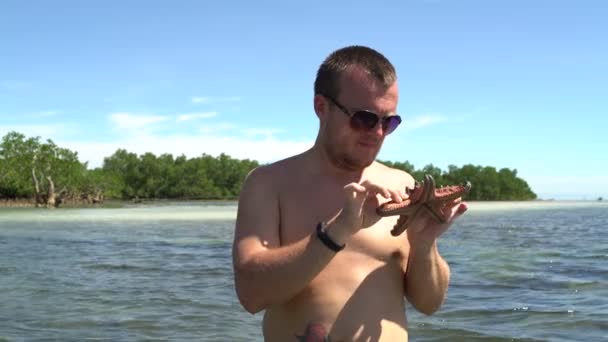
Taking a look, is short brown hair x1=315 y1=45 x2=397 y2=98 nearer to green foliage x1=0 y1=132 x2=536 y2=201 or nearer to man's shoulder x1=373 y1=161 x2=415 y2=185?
man's shoulder x1=373 y1=161 x2=415 y2=185

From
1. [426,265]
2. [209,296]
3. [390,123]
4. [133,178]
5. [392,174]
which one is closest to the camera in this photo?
[390,123]

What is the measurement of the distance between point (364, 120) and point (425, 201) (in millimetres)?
389

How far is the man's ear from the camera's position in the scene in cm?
291

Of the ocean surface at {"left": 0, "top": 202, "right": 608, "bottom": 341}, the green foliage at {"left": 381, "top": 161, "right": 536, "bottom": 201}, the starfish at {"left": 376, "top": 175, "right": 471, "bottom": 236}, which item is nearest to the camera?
the starfish at {"left": 376, "top": 175, "right": 471, "bottom": 236}

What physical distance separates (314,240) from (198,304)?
7.40 m

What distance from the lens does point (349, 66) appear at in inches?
112

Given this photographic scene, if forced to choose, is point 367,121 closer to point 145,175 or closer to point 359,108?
point 359,108

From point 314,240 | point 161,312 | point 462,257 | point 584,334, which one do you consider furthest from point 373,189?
point 462,257

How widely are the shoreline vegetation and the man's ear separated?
186ft

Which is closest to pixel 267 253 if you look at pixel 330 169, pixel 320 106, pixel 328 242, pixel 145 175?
pixel 328 242

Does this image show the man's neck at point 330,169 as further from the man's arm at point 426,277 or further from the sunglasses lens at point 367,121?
the man's arm at point 426,277

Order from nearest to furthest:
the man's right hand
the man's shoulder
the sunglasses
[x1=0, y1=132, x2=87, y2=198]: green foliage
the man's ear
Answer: the man's right hand, the sunglasses, the man's ear, the man's shoulder, [x1=0, y1=132, x2=87, y2=198]: green foliage

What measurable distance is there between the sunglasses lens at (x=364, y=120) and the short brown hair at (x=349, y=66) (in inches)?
5.3

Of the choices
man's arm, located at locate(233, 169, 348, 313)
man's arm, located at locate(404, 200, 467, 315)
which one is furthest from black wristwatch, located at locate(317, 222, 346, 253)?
man's arm, located at locate(404, 200, 467, 315)
